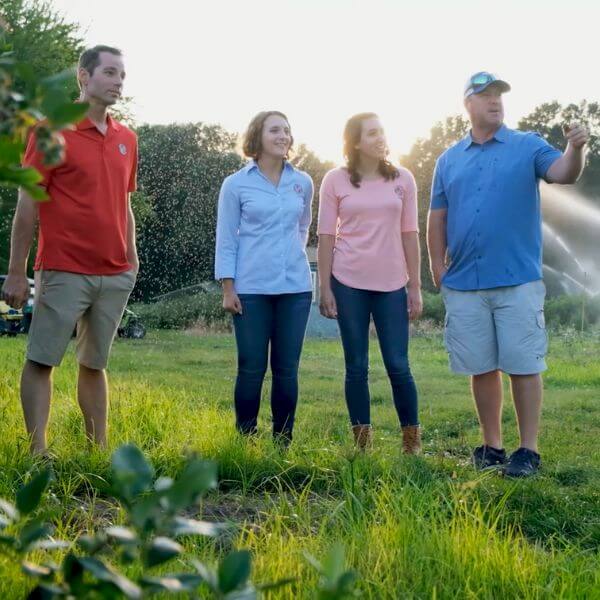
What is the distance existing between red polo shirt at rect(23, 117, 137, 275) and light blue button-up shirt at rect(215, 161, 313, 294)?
666mm

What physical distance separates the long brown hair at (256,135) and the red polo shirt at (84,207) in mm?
809

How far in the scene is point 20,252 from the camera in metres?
4.02

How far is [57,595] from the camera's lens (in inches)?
39.3

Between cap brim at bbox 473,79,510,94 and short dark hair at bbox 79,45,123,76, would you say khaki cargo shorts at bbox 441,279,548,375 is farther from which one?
short dark hair at bbox 79,45,123,76

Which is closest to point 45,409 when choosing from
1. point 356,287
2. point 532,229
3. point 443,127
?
point 356,287

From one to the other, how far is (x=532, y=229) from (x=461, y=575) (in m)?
2.29

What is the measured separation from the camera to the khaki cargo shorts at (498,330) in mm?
4500

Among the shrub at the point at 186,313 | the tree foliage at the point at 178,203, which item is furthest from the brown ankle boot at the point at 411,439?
the tree foliage at the point at 178,203

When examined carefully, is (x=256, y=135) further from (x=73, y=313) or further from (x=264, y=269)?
(x=73, y=313)

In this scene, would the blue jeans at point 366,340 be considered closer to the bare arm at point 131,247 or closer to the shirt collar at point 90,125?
the bare arm at point 131,247

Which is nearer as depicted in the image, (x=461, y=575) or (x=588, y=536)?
(x=461, y=575)

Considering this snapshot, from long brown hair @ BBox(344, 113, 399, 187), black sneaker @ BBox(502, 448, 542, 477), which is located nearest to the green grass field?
black sneaker @ BBox(502, 448, 542, 477)

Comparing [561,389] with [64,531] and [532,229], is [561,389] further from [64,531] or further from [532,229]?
[64,531]

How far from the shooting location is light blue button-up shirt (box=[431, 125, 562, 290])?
14.7 feet
